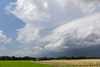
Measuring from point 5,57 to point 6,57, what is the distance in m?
→ 1.36

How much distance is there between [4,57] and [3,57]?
1.24m

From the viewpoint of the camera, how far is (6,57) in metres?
154

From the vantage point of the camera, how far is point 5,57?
153 metres

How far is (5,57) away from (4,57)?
1262 millimetres

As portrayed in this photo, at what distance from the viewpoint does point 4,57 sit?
6024 inches

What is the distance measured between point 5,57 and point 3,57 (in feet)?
7.75

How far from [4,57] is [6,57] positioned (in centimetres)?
239

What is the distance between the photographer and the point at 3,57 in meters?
152
